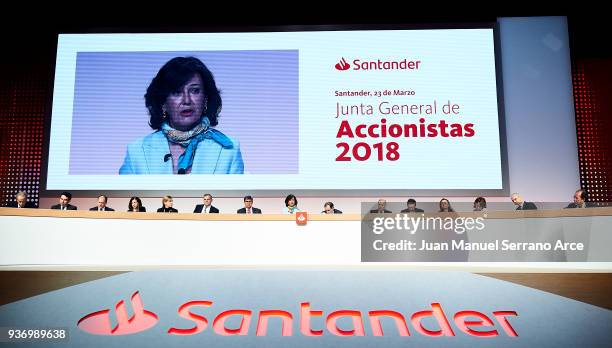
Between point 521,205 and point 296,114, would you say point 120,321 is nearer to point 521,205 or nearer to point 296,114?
point 521,205

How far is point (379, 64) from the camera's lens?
6.78m

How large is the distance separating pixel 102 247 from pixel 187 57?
12.1 feet

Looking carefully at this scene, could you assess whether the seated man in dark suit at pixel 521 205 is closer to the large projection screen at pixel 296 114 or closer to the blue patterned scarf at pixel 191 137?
the large projection screen at pixel 296 114

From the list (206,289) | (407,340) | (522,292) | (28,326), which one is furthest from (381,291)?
(28,326)

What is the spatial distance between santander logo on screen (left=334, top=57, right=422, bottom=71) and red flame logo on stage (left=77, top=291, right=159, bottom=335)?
15.0ft

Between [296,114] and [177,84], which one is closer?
[296,114]

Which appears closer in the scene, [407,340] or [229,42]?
[407,340]

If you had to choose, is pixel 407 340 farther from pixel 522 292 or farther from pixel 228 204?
pixel 228 204

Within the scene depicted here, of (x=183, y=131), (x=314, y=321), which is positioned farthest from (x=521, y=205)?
(x=183, y=131)

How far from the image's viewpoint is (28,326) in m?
2.92

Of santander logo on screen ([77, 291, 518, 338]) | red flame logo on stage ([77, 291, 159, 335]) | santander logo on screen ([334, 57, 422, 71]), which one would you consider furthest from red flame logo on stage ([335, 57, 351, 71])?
red flame logo on stage ([77, 291, 159, 335])

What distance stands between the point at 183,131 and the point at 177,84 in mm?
629

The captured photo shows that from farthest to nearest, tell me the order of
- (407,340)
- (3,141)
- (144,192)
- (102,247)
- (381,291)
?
(3,141), (144,192), (102,247), (381,291), (407,340)

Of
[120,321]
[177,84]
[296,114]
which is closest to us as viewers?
[120,321]
